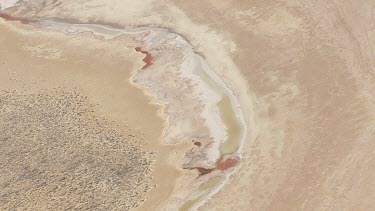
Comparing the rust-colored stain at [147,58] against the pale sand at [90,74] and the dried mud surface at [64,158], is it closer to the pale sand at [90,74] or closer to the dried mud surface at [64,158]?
the pale sand at [90,74]

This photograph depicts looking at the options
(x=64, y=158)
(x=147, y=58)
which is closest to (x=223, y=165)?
(x=64, y=158)

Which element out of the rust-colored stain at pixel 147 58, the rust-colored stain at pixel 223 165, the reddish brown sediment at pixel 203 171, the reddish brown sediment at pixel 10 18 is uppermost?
the rust-colored stain at pixel 147 58

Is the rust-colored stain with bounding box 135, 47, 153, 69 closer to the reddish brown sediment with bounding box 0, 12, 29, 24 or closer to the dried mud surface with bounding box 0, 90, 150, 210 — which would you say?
the dried mud surface with bounding box 0, 90, 150, 210

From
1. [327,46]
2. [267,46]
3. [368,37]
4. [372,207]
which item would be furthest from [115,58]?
[372,207]

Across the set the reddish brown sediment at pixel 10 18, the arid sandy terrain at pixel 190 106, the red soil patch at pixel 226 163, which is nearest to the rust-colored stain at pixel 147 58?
the arid sandy terrain at pixel 190 106

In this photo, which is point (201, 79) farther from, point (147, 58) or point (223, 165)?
point (223, 165)

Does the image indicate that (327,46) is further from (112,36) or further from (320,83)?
(112,36)

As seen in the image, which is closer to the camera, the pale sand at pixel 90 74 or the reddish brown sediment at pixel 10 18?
the pale sand at pixel 90 74

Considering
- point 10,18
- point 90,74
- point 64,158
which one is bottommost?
point 64,158
